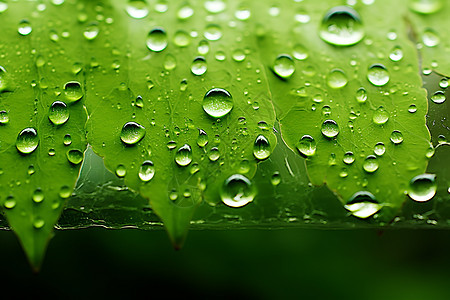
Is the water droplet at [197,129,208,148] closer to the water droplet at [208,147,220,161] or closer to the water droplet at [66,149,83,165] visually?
the water droplet at [208,147,220,161]

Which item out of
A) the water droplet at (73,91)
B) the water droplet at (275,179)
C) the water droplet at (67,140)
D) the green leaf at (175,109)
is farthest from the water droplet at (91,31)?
the water droplet at (275,179)

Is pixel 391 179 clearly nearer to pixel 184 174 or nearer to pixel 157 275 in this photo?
pixel 184 174

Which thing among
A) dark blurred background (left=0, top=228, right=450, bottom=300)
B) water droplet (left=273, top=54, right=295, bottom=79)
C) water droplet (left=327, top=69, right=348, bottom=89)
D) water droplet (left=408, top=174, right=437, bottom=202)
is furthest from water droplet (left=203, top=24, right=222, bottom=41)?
dark blurred background (left=0, top=228, right=450, bottom=300)

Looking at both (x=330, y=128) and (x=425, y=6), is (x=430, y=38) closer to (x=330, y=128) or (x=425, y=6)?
(x=425, y=6)

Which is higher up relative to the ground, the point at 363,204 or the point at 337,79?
the point at 337,79

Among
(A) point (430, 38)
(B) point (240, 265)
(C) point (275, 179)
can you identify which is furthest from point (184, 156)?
(B) point (240, 265)

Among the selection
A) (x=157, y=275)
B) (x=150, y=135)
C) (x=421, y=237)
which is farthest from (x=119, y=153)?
(x=421, y=237)
